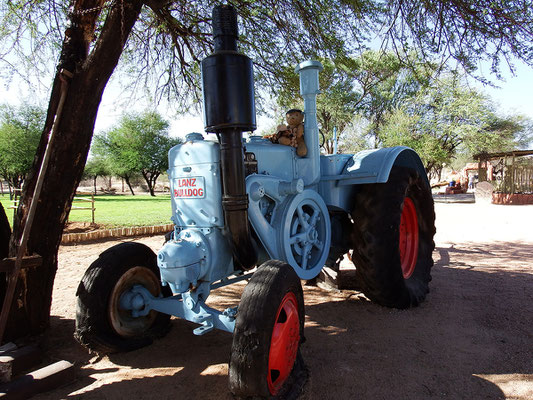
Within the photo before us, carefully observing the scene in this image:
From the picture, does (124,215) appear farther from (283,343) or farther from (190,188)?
(283,343)

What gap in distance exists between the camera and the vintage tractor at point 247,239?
209 cm

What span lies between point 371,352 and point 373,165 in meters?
1.65

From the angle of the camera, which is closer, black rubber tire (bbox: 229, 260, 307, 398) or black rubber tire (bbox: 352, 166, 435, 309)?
black rubber tire (bbox: 229, 260, 307, 398)

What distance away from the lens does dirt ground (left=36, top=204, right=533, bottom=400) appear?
2250 mm

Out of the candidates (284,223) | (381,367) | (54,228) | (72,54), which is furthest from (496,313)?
(72,54)

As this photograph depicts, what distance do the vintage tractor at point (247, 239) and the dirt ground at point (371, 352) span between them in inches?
9.1

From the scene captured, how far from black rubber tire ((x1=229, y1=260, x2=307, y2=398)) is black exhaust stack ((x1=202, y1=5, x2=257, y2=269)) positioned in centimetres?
44

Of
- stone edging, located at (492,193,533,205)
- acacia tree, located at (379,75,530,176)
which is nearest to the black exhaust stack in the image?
stone edging, located at (492,193,533,205)

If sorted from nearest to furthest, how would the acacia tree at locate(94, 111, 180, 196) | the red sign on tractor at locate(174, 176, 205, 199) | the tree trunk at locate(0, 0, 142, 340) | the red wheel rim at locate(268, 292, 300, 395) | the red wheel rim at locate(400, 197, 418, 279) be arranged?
the red wheel rim at locate(268, 292, 300, 395) → the red sign on tractor at locate(174, 176, 205, 199) → the tree trunk at locate(0, 0, 142, 340) → the red wheel rim at locate(400, 197, 418, 279) → the acacia tree at locate(94, 111, 180, 196)

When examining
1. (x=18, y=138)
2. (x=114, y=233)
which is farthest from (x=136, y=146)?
(x=114, y=233)

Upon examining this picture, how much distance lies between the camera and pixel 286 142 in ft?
10.2

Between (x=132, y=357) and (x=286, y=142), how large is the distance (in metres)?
2.12

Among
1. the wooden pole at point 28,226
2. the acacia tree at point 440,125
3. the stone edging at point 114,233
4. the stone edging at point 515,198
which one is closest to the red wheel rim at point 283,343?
the wooden pole at point 28,226

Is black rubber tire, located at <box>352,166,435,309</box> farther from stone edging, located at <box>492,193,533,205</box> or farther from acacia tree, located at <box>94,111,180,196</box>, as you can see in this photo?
acacia tree, located at <box>94,111,180,196</box>
